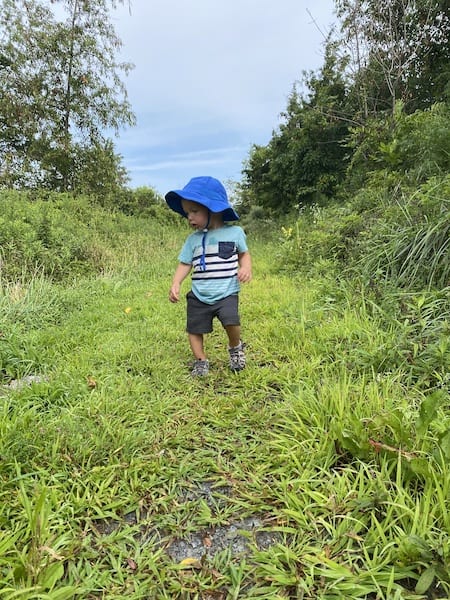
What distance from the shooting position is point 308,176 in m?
12.8

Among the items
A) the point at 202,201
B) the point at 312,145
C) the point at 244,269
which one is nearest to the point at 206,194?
the point at 202,201

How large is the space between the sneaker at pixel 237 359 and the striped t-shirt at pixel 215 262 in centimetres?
40

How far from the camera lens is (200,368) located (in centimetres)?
274

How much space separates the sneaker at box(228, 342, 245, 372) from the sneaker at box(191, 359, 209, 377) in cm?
18

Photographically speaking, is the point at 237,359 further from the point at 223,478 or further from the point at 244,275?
the point at 223,478

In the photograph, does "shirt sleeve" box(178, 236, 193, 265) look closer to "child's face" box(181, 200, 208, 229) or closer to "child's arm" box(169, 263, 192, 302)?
"child's arm" box(169, 263, 192, 302)

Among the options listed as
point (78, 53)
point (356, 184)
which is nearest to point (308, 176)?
point (356, 184)

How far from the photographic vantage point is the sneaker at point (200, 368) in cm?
271

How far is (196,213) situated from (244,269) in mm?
517

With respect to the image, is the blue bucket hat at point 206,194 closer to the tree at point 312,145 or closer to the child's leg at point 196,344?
the child's leg at point 196,344

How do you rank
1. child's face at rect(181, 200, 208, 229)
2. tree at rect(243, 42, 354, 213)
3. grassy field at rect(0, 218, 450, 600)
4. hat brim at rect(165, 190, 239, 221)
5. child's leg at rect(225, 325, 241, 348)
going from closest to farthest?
grassy field at rect(0, 218, 450, 600) < hat brim at rect(165, 190, 239, 221) < child's face at rect(181, 200, 208, 229) < child's leg at rect(225, 325, 241, 348) < tree at rect(243, 42, 354, 213)

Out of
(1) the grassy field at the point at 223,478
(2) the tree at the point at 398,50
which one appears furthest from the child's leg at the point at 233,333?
(2) the tree at the point at 398,50

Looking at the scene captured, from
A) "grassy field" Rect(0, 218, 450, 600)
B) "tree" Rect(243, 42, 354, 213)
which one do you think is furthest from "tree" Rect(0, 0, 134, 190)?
"grassy field" Rect(0, 218, 450, 600)

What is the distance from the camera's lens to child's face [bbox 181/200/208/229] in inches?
102
